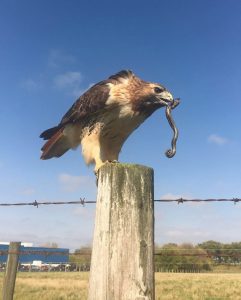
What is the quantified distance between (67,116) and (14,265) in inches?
78.1

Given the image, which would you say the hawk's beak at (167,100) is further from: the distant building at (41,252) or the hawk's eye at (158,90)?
the distant building at (41,252)

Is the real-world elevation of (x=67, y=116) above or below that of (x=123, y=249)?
above

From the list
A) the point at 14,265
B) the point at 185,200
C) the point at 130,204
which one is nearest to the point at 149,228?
the point at 130,204

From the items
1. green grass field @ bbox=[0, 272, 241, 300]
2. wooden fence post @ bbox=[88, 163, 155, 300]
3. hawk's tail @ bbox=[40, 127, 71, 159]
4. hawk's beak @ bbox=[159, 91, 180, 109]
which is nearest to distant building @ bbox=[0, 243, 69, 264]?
hawk's tail @ bbox=[40, 127, 71, 159]

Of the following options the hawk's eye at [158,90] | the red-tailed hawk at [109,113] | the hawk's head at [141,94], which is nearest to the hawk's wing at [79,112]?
the red-tailed hawk at [109,113]

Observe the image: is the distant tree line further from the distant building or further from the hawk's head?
the hawk's head

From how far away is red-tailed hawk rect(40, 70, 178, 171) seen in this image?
525cm

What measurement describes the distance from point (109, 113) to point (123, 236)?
295cm

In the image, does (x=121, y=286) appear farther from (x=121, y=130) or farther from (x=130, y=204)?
(x=121, y=130)

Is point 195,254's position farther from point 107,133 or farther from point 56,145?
point 56,145

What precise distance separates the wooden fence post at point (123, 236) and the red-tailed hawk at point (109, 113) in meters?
2.36

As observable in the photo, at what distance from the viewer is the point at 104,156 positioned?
17.7 feet

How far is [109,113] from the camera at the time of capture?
5.32 metres

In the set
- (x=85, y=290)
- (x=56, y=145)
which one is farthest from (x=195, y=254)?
(x=85, y=290)
